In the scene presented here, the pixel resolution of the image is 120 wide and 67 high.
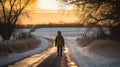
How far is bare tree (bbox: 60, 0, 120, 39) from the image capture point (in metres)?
26.7

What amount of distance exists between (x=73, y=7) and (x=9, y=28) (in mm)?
26968

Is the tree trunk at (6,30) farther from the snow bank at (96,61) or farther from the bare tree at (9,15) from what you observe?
the snow bank at (96,61)

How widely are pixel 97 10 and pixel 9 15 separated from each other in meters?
27.2

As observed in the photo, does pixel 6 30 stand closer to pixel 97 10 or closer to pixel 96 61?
pixel 97 10

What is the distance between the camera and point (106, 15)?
27969 mm

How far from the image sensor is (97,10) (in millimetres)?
27625

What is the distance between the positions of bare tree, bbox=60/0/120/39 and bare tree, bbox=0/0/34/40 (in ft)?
83.2

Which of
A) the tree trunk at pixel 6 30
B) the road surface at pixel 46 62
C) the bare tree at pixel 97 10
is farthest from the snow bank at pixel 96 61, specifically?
the tree trunk at pixel 6 30

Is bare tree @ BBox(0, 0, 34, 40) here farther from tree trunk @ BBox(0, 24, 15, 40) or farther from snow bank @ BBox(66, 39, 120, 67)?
snow bank @ BBox(66, 39, 120, 67)

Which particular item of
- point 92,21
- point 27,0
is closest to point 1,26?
point 27,0

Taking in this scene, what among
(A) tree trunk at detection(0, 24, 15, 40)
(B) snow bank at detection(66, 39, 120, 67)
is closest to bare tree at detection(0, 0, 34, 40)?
(A) tree trunk at detection(0, 24, 15, 40)

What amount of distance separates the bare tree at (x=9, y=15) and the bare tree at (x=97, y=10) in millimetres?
25363

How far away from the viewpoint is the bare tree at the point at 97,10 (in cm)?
2673

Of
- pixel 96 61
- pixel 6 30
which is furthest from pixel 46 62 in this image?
pixel 6 30
